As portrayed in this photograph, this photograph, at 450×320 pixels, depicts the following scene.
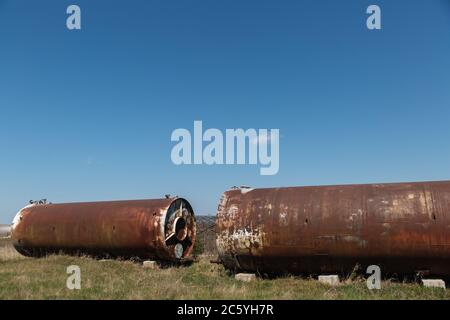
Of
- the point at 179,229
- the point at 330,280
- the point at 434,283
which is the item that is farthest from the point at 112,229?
the point at 434,283

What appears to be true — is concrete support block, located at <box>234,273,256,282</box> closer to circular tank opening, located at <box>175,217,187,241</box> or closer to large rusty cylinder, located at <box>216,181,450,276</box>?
large rusty cylinder, located at <box>216,181,450,276</box>

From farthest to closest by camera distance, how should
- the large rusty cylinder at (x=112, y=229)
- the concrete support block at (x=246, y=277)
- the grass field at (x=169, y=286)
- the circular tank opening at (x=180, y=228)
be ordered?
1. the circular tank opening at (x=180, y=228)
2. the large rusty cylinder at (x=112, y=229)
3. the concrete support block at (x=246, y=277)
4. the grass field at (x=169, y=286)

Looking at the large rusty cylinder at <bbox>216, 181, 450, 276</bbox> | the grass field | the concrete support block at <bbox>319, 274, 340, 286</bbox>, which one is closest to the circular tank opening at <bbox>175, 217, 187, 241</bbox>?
the grass field

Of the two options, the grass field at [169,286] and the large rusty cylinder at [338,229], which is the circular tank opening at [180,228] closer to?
the grass field at [169,286]

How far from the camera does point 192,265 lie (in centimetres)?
1208

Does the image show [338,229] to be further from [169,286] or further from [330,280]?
[169,286]

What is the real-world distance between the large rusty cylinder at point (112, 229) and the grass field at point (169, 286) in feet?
3.12

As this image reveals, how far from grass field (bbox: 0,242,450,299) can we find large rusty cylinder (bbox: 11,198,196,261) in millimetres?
950

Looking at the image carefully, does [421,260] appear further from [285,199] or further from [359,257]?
[285,199]

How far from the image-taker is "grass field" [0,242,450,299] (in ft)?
23.7

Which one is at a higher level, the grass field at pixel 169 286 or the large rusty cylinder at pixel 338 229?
the large rusty cylinder at pixel 338 229

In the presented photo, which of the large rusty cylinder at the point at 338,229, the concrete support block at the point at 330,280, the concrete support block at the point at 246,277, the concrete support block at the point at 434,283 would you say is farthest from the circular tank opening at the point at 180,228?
the concrete support block at the point at 434,283

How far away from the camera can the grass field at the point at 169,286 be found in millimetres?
7227
